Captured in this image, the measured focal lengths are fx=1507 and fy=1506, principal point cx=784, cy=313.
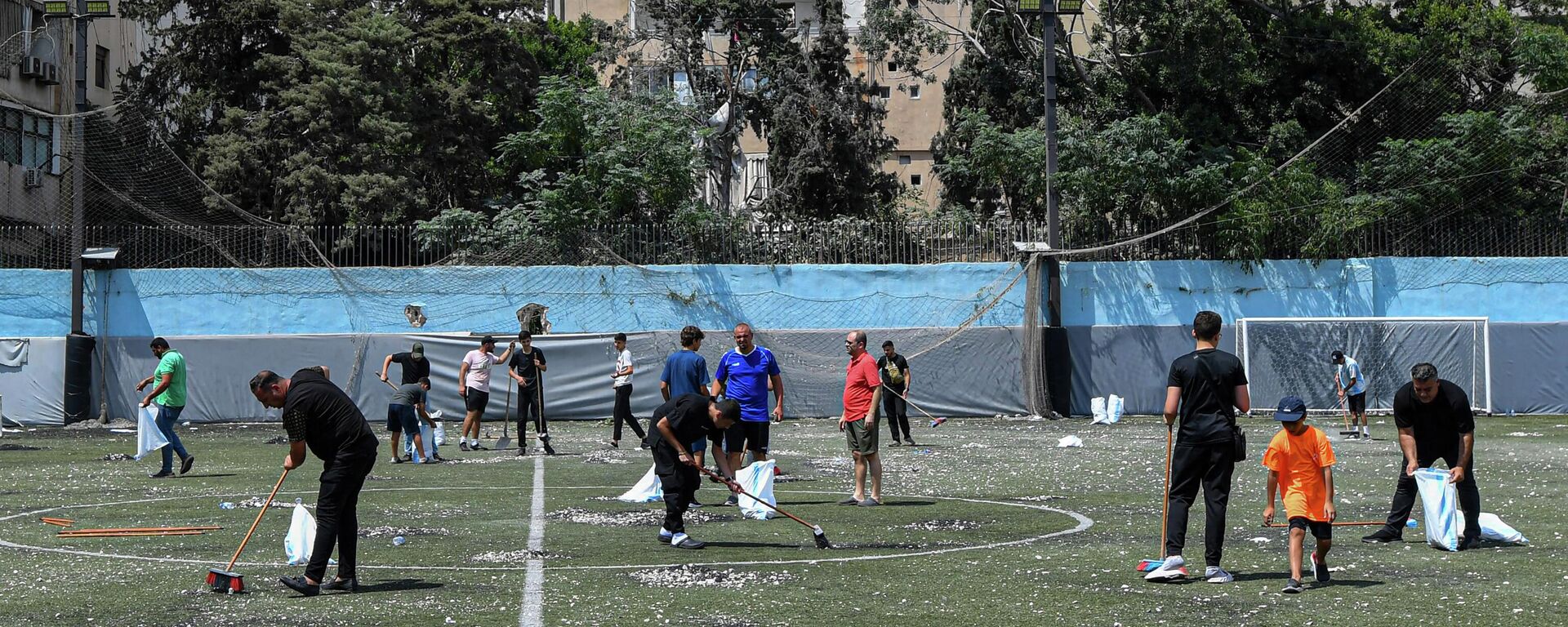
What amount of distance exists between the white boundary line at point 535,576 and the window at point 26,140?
26.9 meters

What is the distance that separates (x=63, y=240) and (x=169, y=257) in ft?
7.47

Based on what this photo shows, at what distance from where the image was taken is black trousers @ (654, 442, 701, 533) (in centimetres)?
1094

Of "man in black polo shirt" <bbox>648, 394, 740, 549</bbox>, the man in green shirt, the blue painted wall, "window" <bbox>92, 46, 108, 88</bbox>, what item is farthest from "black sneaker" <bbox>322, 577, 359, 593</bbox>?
"window" <bbox>92, 46, 108, 88</bbox>

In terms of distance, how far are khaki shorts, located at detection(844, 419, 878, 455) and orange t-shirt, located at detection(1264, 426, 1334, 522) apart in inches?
191

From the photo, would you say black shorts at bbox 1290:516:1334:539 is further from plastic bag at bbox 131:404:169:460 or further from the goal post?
the goal post

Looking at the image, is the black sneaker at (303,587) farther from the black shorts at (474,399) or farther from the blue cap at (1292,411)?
the black shorts at (474,399)

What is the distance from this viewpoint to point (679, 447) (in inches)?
431

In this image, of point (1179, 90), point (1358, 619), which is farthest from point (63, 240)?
point (1358, 619)

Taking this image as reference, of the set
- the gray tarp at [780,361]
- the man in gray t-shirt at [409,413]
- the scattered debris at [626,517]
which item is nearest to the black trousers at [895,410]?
the gray tarp at [780,361]

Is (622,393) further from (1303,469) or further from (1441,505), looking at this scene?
(1303,469)

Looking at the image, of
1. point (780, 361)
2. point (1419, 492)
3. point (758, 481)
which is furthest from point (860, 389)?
point (780, 361)

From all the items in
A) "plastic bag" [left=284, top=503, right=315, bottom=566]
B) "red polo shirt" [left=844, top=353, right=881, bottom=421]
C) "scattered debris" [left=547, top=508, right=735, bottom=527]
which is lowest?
"scattered debris" [left=547, top=508, right=735, bottom=527]

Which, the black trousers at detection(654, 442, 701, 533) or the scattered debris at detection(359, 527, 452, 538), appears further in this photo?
the scattered debris at detection(359, 527, 452, 538)

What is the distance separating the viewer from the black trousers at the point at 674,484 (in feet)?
35.9
